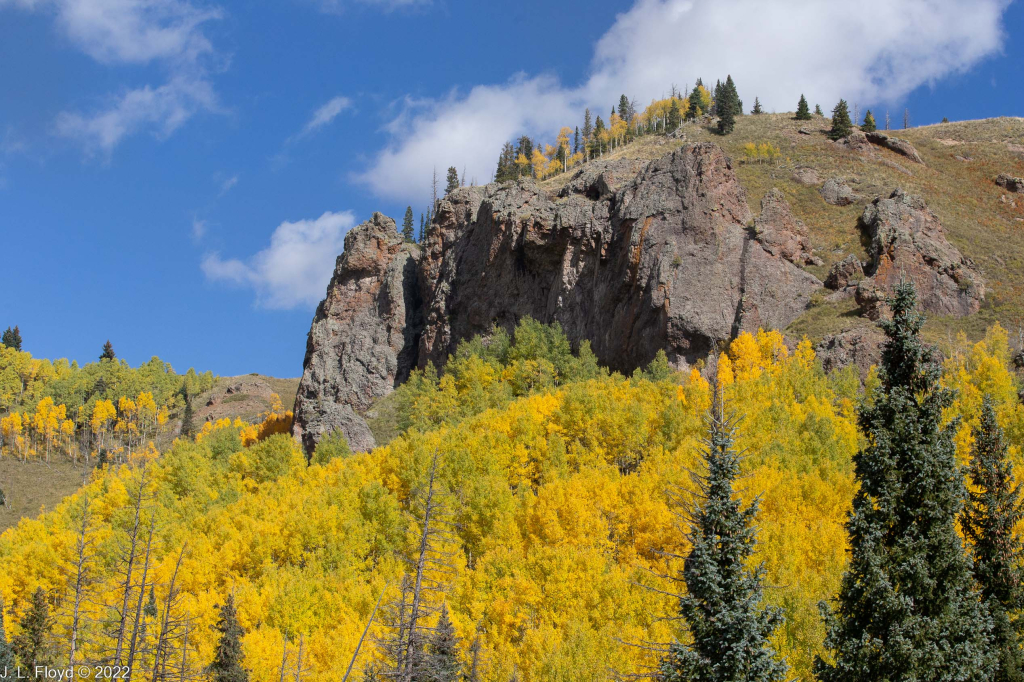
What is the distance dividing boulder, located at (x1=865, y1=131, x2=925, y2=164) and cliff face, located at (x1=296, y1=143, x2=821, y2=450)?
44.8 metres

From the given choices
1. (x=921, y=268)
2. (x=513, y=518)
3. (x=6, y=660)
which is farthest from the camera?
(x=921, y=268)

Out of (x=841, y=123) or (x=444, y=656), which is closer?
(x=444, y=656)

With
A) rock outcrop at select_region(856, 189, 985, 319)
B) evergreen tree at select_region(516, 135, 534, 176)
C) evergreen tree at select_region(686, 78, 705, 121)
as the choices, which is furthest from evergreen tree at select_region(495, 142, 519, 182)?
rock outcrop at select_region(856, 189, 985, 319)

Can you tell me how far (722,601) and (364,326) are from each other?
3677 inches

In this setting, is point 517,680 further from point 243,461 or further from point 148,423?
point 148,423

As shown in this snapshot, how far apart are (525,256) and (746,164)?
4093 cm

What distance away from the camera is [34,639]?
45.9m

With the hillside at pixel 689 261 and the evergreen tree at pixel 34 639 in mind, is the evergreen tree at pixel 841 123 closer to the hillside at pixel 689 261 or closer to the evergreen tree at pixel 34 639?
the hillside at pixel 689 261

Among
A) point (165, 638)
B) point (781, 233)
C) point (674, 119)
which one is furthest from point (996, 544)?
point (674, 119)

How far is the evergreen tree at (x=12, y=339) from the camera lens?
16777cm

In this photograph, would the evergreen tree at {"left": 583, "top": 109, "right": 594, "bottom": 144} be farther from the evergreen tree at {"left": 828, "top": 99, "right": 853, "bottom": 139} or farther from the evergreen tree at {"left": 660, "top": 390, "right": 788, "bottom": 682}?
the evergreen tree at {"left": 660, "top": 390, "right": 788, "bottom": 682}

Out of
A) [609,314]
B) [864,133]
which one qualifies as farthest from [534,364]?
[864,133]

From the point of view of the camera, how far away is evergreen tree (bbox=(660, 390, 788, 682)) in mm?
16000

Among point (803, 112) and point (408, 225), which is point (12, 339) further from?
point (803, 112)
